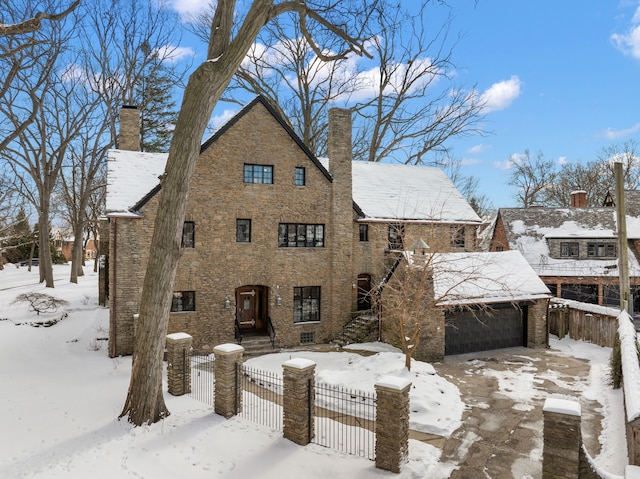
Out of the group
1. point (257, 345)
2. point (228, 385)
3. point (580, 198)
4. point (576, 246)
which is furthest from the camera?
point (580, 198)

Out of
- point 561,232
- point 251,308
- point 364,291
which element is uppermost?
point 561,232

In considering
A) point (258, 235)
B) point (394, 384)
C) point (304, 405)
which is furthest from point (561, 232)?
point (304, 405)

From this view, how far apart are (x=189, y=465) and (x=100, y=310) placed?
1717 centimetres

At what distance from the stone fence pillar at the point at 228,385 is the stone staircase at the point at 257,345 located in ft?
22.2

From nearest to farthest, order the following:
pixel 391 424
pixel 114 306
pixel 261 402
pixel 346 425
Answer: pixel 391 424
pixel 346 425
pixel 261 402
pixel 114 306

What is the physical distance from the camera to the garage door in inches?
690

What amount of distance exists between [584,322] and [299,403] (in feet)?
54.4

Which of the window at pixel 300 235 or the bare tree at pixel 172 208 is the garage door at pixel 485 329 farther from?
the bare tree at pixel 172 208

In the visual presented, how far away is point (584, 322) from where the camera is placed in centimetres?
1938

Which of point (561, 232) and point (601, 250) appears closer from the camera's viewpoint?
point (601, 250)

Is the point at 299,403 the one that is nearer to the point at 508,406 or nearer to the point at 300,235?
the point at 508,406

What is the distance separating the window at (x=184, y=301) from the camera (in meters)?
17.1

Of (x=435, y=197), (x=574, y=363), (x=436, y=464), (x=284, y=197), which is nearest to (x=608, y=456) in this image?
(x=436, y=464)

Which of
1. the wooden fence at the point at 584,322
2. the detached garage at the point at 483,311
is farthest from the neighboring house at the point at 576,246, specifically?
the detached garage at the point at 483,311
